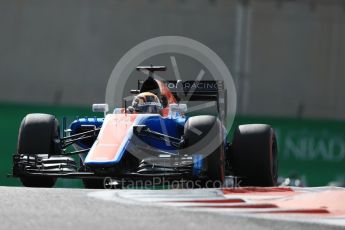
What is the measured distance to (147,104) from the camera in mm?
14688

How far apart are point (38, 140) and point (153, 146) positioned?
1.55 meters

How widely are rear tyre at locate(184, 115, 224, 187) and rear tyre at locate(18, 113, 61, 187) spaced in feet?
6.70

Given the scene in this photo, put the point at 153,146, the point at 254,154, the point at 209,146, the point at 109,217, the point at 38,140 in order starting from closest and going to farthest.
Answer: the point at 109,217 → the point at 209,146 → the point at 153,146 → the point at 254,154 → the point at 38,140

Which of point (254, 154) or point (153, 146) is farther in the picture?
point (254, 154)

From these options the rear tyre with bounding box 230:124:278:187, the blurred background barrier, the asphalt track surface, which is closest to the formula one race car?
the rear tyre with bounding box 230:124:278:187

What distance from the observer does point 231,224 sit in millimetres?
8562

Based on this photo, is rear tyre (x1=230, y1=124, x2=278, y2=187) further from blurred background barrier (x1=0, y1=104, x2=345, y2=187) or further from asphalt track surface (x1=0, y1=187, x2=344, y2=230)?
blurred background barrier (x1=0, y1=104, x2=345, y2=187)

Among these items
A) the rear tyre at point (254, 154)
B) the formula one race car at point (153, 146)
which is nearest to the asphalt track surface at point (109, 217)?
the formula one race car at point (153, 146)

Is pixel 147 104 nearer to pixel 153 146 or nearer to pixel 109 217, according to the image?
pixel 153 146

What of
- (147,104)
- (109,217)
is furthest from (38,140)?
(109,217)

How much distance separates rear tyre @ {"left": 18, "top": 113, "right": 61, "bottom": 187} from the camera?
14.3 meters

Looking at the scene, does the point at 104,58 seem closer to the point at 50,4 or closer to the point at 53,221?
the point at 50,4

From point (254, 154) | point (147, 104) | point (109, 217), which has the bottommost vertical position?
point (109, 217)

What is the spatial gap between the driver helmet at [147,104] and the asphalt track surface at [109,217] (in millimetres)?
4804
